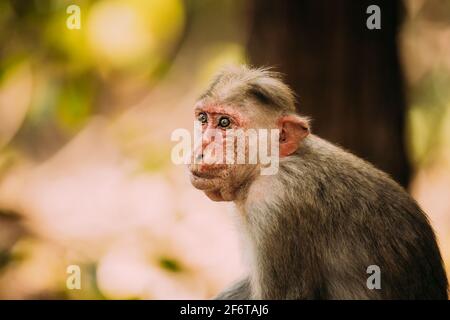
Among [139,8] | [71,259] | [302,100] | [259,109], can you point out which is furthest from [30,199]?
[259,109]

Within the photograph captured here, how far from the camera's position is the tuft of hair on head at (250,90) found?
192 inches

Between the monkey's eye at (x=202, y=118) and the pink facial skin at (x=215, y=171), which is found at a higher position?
the monkey's eye at (x=202, y=118)

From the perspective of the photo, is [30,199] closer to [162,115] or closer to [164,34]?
[162,115]

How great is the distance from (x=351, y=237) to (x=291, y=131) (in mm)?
773

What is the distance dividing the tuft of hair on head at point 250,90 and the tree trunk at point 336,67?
7.53ft

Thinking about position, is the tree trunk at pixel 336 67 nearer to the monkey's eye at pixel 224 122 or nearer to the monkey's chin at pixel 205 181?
the monkey's eye at pixel 224 122

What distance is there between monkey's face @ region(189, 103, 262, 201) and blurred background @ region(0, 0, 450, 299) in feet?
7.35

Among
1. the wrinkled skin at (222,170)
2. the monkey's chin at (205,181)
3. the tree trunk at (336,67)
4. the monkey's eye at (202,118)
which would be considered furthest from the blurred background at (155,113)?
the monkey's chin at (205,181)

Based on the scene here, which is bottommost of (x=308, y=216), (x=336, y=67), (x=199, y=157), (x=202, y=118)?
(x=308, y=216)

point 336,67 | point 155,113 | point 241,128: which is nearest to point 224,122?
point 241,128

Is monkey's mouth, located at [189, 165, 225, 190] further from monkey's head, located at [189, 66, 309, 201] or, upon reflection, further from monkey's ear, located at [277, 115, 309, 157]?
monkey's ear, located at [277, 115, 309, 157]

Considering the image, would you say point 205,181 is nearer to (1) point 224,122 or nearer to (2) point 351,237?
(1) point 224,122

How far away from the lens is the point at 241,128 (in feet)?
15.9

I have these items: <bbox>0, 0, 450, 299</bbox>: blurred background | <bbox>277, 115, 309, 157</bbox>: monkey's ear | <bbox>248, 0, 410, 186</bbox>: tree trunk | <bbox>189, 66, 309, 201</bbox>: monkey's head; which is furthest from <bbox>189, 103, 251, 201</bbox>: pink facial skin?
<bbox>248, 0, 410, 186</bbox>: tree trunk
